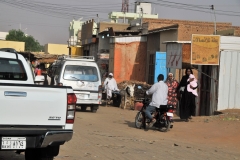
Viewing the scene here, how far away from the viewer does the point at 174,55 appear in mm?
18922

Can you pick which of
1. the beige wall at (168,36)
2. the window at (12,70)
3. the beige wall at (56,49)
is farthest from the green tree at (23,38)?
the window at (12,70)

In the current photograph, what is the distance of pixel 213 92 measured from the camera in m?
18.9

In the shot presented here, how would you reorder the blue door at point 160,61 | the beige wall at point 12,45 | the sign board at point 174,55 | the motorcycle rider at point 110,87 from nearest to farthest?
1. the sign board at point 174,55
2. the motorcycle rider at point 110,87
3. the blue door at point 160,61
4. the beige wall at point 12,45

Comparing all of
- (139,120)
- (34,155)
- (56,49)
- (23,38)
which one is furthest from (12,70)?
(23,38)

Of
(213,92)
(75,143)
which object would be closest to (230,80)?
(213,92)

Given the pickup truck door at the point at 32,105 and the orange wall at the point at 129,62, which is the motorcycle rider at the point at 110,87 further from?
the pickup truck door at the point at 32,105

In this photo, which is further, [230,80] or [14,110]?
[230,80]

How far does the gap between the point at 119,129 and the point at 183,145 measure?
3348 mm

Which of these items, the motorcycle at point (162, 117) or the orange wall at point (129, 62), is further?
the orange wall at point (129, 62)

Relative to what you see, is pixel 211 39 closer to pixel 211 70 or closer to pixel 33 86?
pixel 211 70

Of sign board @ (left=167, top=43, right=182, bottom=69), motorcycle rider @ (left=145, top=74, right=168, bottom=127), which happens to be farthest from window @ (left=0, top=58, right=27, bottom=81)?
sign board @ (left=167, top=43, right=182, bottom=69)

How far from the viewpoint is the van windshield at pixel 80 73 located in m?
20.2

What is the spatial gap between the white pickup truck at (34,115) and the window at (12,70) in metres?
1.66

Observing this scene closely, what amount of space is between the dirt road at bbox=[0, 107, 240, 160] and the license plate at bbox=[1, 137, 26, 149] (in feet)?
7.28
